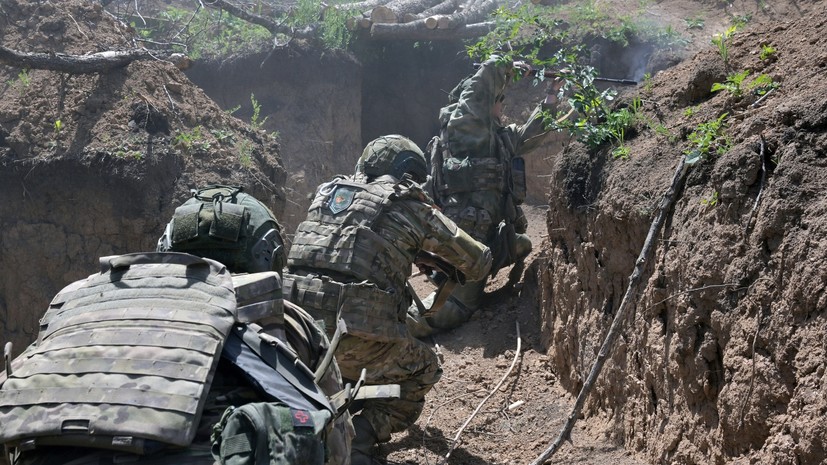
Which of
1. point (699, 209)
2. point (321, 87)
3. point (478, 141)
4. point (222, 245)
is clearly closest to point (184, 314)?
point (222, 245)

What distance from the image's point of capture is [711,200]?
171 inches

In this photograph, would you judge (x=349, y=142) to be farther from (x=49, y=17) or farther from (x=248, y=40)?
(x=49, y=17)

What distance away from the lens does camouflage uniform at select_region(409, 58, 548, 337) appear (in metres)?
8.39

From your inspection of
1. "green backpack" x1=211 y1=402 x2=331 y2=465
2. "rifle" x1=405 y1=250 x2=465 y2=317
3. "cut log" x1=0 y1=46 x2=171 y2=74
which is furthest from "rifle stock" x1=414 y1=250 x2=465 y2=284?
"cut log" x1=0 y1=46 x2=171 y2=74

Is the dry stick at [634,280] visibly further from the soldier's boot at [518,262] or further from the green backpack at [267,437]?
the soldier's boot at [518,262]

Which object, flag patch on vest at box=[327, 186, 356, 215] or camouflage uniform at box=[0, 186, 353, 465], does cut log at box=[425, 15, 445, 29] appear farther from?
camouflage uniform at box=[0, 186, 353, 465]

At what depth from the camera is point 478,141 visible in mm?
8477

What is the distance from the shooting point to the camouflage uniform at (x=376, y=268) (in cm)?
559

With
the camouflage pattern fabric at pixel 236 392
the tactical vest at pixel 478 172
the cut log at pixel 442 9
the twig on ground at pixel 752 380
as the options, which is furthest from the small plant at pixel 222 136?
the twig on ground at pixel 752 380

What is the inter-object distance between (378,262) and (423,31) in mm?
6969

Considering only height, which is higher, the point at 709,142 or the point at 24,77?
the point at 24,77

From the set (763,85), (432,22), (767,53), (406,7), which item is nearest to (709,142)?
(763,85)

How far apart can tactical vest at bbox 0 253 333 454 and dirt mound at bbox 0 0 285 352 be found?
14.7 feet

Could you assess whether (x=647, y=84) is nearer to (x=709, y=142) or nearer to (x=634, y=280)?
(x=709, y=142)
